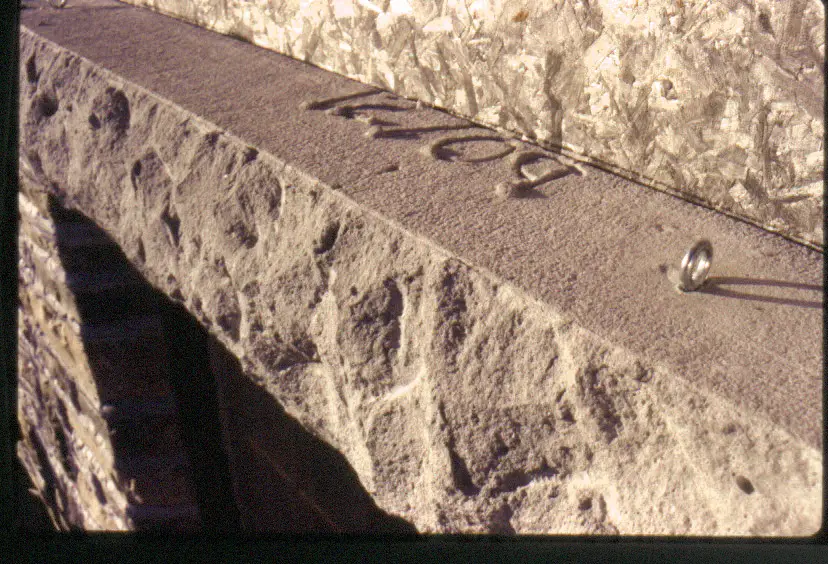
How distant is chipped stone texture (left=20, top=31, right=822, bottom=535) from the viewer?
51cm

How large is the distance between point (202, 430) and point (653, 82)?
3.34ft

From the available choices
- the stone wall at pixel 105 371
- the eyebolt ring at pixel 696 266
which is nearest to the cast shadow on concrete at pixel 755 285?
the eyebolt ring at pixel 696 266

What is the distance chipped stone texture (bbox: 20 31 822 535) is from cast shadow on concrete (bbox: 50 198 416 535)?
0.32 m

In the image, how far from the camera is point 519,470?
635 millimetres

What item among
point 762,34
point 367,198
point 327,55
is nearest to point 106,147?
point 327,55

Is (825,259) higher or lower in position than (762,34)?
lower

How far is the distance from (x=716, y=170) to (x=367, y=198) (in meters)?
0.34

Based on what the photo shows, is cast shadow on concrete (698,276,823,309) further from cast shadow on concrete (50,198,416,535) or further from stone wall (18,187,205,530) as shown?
stone wall (18,187,205,530)

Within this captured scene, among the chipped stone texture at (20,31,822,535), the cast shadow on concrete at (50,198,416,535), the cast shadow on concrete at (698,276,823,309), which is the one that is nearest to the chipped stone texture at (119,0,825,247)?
the cast shadow on concrete at (698,276,823,309)

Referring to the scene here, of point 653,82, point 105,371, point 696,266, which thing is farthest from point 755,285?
point 105,371

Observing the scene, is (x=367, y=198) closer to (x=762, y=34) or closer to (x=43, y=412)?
(x=762, y=34)

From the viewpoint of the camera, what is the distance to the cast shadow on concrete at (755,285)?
603 millimetres

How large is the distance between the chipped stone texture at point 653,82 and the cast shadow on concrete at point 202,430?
589 millimetres

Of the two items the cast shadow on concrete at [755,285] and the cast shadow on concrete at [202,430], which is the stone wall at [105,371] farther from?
the cast shadow on concrete at [755,285]
